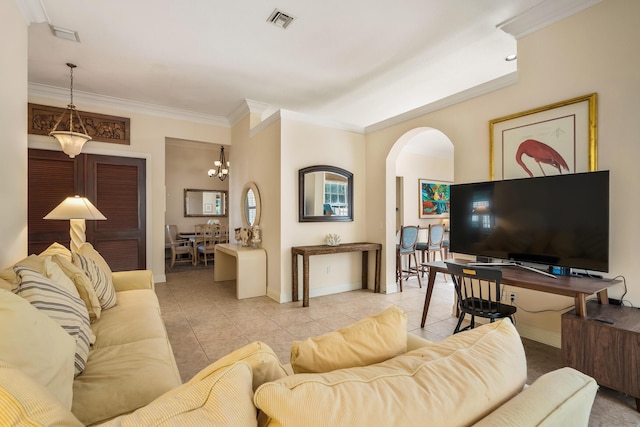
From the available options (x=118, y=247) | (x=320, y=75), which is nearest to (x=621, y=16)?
(x=320, y=75)

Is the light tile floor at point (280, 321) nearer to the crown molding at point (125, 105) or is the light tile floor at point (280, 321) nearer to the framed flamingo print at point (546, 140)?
the framed flamingo print at point (546, 140)

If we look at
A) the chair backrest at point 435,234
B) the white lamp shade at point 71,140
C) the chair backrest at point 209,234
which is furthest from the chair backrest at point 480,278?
the chair backrest at point 209,234

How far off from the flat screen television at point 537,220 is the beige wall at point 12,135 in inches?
154

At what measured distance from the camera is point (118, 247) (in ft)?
15.8

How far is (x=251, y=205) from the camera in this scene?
5.02 meters

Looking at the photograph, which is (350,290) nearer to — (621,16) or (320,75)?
(320,75)

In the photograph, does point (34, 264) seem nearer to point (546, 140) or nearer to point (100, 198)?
point (100, 198)

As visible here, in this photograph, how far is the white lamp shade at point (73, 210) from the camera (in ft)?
9.27

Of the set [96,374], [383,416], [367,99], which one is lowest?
[96,374]

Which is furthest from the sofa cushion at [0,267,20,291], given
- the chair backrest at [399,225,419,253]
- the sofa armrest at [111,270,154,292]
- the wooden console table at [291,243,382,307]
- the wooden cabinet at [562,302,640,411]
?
the chair backrest at [399,225,419,253]

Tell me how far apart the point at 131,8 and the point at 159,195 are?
3081 millimetres

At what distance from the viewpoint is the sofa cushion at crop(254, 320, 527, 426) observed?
61 centimetres

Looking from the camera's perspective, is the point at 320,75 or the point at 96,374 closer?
the point at 96,374

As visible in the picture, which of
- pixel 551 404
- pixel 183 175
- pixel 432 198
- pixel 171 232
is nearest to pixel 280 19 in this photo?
pixel 551 404
